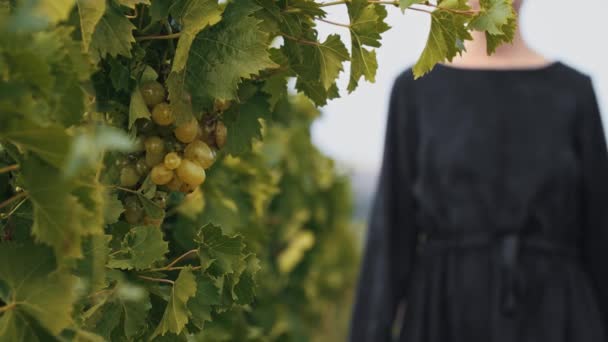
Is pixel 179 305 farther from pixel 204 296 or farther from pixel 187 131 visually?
pixel 187 131

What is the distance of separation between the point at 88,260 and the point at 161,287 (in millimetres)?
264

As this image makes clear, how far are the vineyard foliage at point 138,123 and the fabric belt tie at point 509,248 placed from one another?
5.81 ft

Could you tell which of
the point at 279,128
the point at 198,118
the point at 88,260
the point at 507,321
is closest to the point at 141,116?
the point at 198,118

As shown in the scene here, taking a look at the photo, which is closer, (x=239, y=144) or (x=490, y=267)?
(x=239, y=144)

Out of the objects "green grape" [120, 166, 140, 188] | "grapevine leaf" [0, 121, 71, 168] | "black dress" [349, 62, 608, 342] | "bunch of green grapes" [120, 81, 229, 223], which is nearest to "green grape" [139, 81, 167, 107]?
"bunch of green grapes" [120, 81, 229, 223]

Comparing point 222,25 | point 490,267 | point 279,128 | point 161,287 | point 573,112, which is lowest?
point 279,128

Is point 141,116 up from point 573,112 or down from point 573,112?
up

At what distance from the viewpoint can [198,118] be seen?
3.95 ft

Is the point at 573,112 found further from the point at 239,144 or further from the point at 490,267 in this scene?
the point at 239,144

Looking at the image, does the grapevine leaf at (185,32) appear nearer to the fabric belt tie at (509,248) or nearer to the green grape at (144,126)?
the green grape at (144,126)

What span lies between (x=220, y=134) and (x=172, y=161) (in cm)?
11

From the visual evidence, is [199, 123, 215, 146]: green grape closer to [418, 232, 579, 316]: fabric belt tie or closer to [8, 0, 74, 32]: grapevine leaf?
[8, 0, 74, 32]: grapevine leaf

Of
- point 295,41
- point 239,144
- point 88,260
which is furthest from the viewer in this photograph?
point 239,144

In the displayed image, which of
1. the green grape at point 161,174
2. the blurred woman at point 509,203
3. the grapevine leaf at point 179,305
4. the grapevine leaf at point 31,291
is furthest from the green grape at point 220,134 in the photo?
the blurred woman at point 509,203
